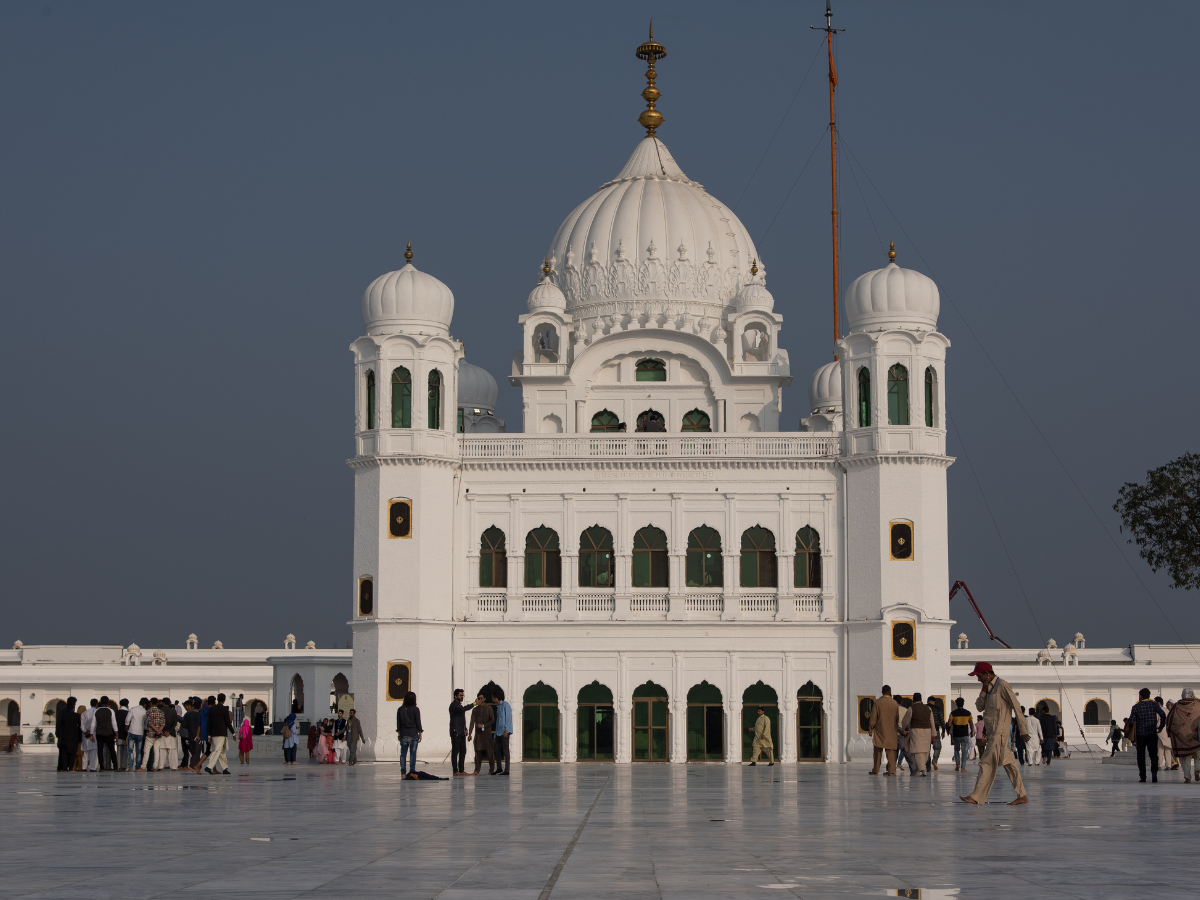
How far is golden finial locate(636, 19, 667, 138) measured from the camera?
51156 millimetres

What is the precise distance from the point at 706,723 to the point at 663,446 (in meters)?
7.27

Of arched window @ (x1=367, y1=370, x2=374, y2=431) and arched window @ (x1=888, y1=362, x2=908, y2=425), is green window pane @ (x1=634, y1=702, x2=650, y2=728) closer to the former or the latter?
arched window @ (x1=888, y1=362, x2=908, y2=425)

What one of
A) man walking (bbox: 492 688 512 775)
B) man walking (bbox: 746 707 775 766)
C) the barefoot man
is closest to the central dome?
man walking (bbox: 746 707 775 766)

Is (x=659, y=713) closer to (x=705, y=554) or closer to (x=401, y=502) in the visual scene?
(x=705, y=554)

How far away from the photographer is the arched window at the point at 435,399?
132 ft

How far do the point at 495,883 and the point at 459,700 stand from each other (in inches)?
685

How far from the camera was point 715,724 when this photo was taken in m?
39.2

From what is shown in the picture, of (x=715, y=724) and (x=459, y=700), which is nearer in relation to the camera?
(x=459, y=700)

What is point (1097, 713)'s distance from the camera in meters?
53.0

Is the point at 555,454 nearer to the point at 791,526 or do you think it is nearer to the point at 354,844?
the point at 791,526

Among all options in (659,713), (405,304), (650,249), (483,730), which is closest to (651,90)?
(650,249)

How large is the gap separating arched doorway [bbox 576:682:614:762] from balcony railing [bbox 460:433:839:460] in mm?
6089

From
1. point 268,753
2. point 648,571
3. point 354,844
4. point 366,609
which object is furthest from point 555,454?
point 354,844

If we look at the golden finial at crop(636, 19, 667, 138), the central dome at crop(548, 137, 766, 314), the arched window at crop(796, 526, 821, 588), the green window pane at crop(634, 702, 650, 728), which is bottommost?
the green window pane at crop(634, 702, 650, 728)
